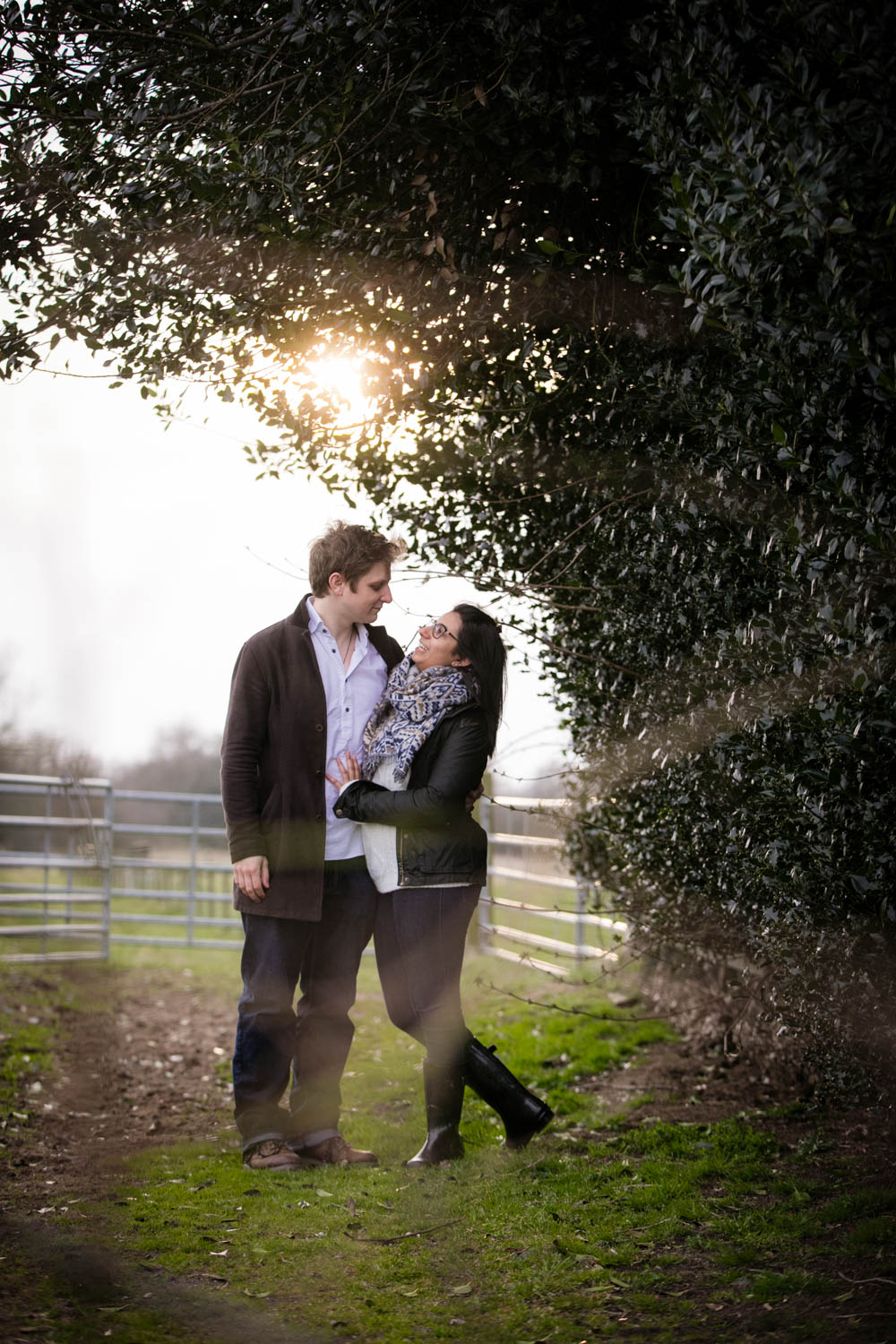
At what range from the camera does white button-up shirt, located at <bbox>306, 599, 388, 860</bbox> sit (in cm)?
396

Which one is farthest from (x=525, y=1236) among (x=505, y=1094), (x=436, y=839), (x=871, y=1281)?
(x=436, y=839)

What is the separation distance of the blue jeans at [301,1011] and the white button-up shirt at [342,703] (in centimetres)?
9

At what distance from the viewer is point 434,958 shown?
12.4 ft

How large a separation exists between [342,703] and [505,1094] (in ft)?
4.62

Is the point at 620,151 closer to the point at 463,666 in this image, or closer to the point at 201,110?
the point at 201,110

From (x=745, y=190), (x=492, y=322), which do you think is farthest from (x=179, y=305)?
(x=745, y=190)

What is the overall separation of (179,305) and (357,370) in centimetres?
62

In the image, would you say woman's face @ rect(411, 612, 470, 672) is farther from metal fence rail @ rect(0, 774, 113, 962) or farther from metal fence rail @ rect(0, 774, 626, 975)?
metal fence rail @ rect(0, 774, 113, 962)

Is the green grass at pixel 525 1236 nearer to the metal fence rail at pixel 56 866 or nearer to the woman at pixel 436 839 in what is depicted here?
the woman at pixel 436 839

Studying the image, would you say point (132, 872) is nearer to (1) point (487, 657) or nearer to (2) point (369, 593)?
(2) point (369, 593)

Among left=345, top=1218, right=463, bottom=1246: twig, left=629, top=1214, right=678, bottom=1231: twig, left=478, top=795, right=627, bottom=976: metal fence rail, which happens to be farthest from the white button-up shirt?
left=478, top=795, right=627, bottom=976: metal fence rail

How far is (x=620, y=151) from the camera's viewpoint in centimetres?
337

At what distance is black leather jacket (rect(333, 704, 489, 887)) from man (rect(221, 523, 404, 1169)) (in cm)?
23

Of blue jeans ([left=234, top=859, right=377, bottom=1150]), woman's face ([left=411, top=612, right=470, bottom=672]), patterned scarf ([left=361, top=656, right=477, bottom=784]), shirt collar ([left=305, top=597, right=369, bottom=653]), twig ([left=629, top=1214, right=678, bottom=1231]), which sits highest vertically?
shirt collar ([left=305, top=597, right=369, bottom=653])
